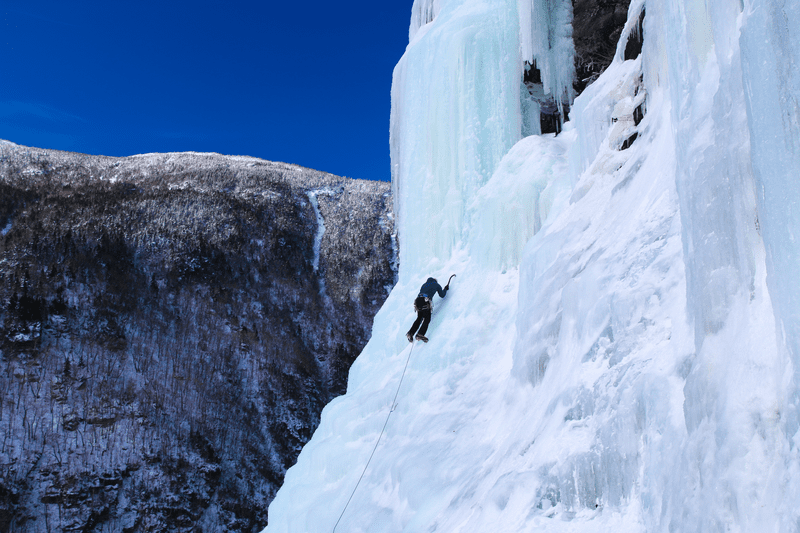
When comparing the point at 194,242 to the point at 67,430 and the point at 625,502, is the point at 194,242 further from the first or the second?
the point at 625,502

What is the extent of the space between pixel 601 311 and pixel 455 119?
6594 mm

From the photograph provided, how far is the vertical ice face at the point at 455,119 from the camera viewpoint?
921 cm

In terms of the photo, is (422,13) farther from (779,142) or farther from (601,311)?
(779,142)

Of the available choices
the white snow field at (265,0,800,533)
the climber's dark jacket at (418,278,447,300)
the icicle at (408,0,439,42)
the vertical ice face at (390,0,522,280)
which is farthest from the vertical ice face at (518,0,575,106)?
the icicle at (408,0,439,42)

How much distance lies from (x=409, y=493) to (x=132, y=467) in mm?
16356

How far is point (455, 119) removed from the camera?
969cm

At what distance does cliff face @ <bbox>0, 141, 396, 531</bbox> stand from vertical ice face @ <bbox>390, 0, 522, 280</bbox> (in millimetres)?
13229

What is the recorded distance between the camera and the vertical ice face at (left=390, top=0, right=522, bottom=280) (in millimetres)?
9211

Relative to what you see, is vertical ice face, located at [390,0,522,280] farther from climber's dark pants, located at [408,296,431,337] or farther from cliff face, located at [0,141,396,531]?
cliff face, located at [0,141,396,531]

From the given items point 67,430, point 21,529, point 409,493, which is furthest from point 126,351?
point 409,493

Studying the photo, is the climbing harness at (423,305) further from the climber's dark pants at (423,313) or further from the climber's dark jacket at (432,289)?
the climber's dark jacket at (432,289)

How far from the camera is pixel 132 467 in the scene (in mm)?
17984

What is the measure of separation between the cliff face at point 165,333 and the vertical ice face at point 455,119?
13.2 metres

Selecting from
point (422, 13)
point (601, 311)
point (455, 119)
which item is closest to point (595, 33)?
point (455, 119)
